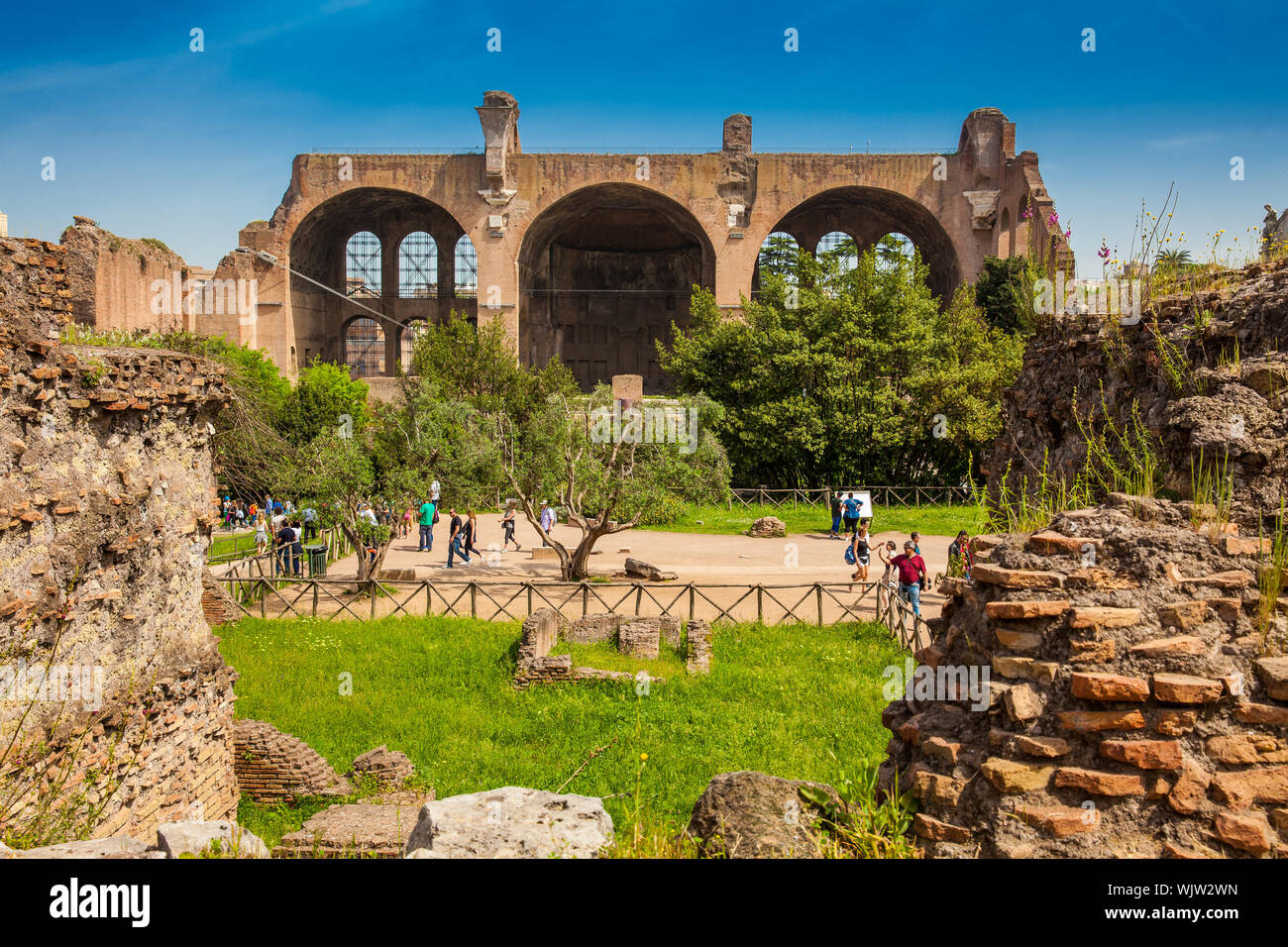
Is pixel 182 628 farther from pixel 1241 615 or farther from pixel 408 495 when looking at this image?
pixel 408 495

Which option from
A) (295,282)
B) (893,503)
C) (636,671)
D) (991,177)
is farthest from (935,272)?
(636,671)

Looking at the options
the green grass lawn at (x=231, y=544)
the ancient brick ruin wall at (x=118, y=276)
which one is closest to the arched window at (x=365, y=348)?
the ancient brick ruin wall at (x=118, y=276)

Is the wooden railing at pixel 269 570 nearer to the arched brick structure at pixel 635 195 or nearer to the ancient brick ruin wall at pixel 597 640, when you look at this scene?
the ancient brick ruin wall at pixel 597 640

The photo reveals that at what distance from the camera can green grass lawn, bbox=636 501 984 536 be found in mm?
19172

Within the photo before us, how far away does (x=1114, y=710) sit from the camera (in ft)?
9.94

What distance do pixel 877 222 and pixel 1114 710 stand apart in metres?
35.2

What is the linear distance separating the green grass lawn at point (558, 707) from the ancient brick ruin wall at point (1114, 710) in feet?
8.09

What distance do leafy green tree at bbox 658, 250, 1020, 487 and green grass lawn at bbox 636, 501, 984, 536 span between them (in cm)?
148

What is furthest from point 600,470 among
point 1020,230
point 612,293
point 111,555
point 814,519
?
point 612,293

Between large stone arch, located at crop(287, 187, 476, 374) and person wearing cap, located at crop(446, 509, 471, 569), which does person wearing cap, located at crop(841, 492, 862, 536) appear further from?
large stone arch, located at crop(287, 187, 476, 374)

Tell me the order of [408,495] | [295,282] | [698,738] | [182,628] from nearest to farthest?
[182,628] → [698,738] → [408,495] → [295,282]

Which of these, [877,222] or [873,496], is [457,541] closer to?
[873,496]
